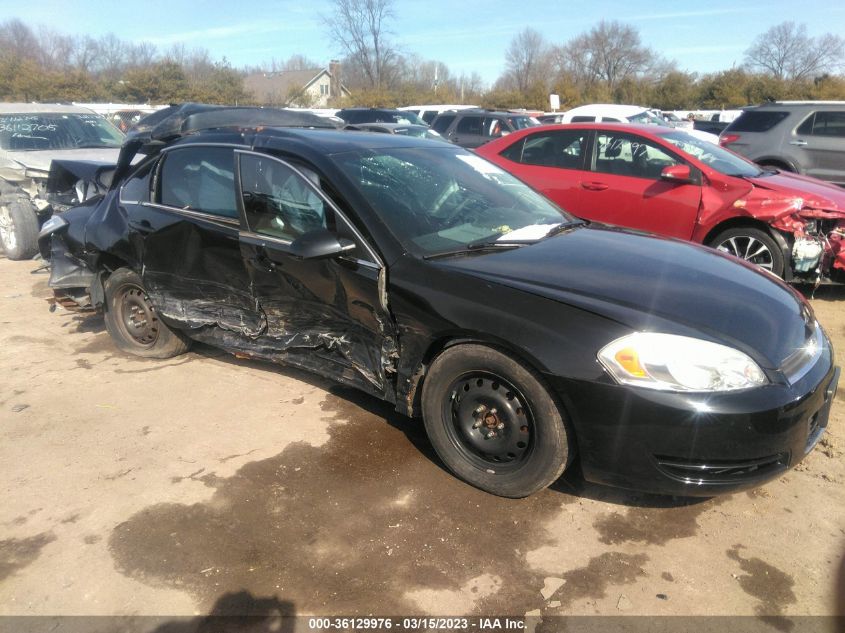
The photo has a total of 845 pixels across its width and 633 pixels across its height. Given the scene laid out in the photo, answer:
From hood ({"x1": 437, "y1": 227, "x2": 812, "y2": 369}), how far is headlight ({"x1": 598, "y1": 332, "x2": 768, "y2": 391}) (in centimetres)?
5

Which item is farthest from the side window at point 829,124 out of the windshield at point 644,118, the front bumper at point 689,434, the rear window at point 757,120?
the front bumper at point 689,434

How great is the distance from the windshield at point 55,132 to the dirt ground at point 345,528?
6.47m

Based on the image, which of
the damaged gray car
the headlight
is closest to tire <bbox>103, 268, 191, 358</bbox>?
the damaged gray car

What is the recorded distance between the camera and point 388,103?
42.7 meters

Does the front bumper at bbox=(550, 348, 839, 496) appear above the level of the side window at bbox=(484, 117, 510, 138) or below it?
below

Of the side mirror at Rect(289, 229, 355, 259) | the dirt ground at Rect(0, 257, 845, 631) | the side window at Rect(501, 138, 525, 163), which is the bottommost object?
the dirt ground at Rect(0, 257, 845, 631)

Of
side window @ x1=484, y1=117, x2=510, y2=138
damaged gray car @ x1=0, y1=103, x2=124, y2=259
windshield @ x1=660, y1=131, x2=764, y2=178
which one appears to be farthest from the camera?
side window @ x1=484, y1=117, x2=510, y2=138

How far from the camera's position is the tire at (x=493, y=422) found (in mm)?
2752

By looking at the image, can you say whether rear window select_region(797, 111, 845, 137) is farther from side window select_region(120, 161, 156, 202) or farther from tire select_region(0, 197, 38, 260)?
tire select_region(0, 197, 38, 260)

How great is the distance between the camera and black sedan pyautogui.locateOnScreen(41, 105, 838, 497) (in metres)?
2.57

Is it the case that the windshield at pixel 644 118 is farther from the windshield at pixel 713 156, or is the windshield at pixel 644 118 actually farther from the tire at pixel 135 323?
the tire at pixel 135 323

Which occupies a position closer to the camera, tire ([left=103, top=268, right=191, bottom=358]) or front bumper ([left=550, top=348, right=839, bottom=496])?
front bumper ([left=550, top=348, right=839, bottom=496])

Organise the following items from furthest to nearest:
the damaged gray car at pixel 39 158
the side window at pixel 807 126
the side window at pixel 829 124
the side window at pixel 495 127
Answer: the side window at pixel 495 127, the side window at pixel 807 126, the side window at pixel 829 124, the damaged gray car at pixel 39 158

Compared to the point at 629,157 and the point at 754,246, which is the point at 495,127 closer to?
the point at 629,157
